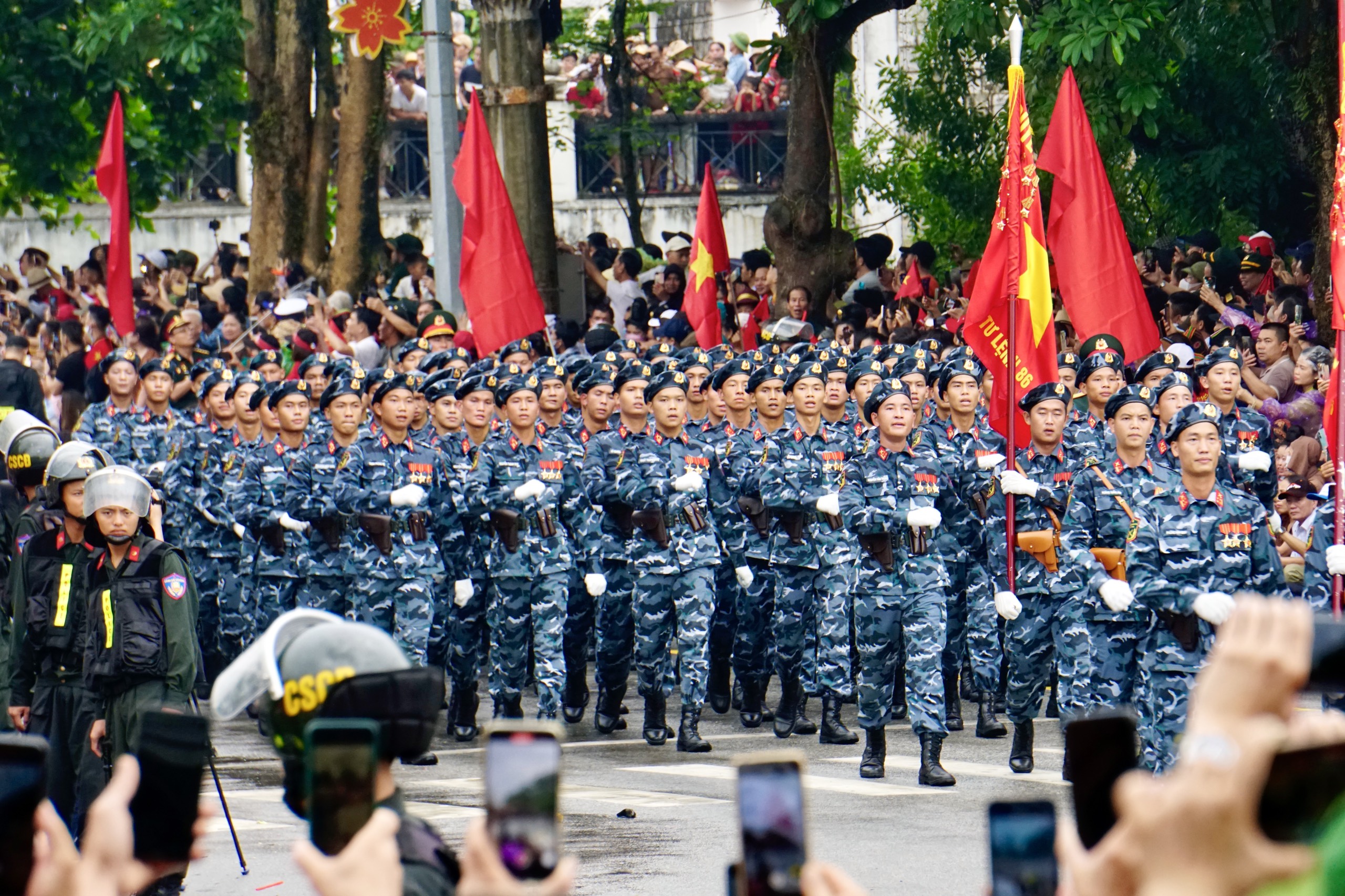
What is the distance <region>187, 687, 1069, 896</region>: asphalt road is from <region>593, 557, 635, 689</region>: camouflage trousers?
0.37 m

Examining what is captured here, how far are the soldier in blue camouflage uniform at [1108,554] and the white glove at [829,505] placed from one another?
1489 mm

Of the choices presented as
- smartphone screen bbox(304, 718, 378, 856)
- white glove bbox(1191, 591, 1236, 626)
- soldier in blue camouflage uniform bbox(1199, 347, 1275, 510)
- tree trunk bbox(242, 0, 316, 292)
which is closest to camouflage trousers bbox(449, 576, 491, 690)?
soldier in blue camouflage uniform bbox(1199, 347, 1275, 510)

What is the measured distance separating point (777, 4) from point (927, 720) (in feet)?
27.8

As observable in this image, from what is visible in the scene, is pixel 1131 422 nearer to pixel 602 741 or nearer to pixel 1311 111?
pixel 602 741

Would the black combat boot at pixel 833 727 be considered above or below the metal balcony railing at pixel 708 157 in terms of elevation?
below

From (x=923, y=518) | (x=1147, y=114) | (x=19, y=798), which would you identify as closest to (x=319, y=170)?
(x=1147, y=114)

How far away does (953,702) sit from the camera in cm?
1309

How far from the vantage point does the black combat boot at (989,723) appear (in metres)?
12.5

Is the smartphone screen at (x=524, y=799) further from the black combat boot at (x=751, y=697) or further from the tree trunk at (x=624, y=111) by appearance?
the tree trunk at (x=624, y=111)

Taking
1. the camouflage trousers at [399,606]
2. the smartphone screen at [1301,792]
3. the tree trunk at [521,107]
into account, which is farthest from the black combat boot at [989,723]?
the smartphone screen at [1301,792]

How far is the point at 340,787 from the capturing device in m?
3.18

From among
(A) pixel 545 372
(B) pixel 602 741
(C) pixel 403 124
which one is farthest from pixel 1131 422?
(C) pixel 403 124

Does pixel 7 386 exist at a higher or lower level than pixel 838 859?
higher

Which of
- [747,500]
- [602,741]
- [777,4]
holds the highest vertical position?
[777,4]
